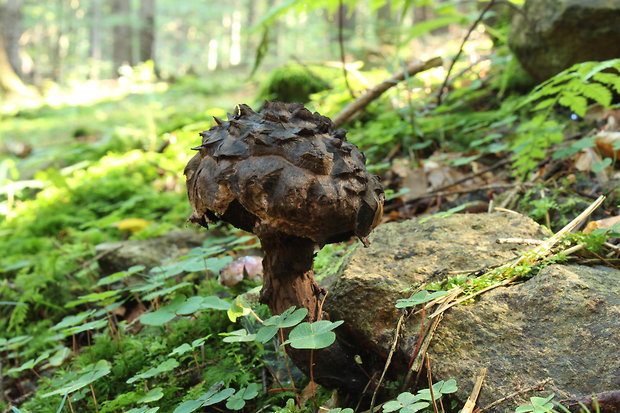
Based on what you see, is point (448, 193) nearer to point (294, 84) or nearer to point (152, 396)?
point (152, 396)

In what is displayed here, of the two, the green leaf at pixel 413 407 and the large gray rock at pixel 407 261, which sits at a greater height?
the large gray rock at pixel 407 261

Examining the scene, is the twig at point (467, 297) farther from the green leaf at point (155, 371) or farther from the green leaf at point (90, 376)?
the green leaf at point (90, 376)

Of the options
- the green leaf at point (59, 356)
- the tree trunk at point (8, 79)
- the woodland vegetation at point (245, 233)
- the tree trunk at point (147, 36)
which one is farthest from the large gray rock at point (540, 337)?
the tree trunk at point (147, 36)

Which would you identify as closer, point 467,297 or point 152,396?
point 467,297

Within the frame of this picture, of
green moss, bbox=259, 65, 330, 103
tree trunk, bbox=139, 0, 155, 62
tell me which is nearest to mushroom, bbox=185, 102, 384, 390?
green moss, bbox=259, 65, 330, 103

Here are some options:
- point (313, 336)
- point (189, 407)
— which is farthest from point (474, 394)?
point (189, 407)

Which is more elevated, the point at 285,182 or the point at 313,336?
the point at 285,182

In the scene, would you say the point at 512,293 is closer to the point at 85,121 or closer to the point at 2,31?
the point at 85,121
